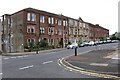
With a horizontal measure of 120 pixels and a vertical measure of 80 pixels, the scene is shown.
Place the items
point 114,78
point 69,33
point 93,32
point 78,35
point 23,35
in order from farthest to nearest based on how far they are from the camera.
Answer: point 93,32, point 78,35, point 69,33, point 23,35, point 114,78

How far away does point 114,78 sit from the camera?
13938 millimetres

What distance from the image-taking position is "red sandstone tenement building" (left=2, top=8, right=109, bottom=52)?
54.0 metres

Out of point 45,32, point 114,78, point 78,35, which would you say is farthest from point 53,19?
point 114,78

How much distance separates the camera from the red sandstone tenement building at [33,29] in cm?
5397

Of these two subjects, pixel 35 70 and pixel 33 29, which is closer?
pixel 35 70

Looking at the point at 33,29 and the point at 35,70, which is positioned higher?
the point at 33,29

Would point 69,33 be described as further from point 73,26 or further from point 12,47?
point 12,47

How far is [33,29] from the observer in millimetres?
55969

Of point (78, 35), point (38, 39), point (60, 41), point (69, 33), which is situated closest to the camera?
point (38, 39)

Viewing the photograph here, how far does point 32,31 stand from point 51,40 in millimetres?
8590

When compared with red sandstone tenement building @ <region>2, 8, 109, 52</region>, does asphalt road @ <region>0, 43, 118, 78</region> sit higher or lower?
lower

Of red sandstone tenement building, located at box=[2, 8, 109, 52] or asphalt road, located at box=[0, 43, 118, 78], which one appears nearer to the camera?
asphalt road, located at box=[0, 43, 118, 78]

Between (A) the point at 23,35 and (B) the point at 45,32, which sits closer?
(A) the point at 23,35

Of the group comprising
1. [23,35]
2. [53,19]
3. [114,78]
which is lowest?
[114,78]
